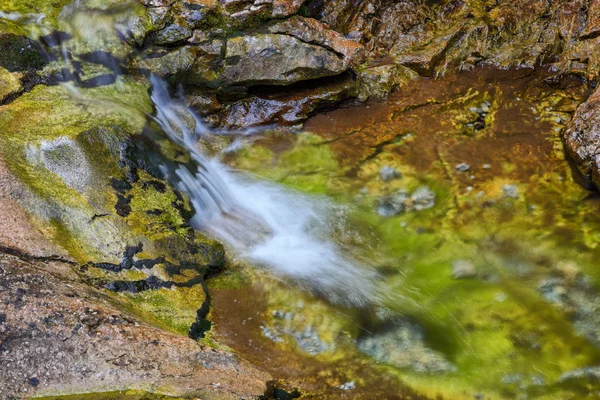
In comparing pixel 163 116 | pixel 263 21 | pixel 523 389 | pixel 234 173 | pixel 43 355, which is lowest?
pixel 523 389

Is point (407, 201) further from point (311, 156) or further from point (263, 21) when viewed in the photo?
point (263, 21)

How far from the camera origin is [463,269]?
5012 mm

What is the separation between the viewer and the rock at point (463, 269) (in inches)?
195

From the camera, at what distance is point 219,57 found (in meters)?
6.59

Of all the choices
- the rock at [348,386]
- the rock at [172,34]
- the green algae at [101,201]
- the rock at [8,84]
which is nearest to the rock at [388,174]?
the green algae at [101,201]

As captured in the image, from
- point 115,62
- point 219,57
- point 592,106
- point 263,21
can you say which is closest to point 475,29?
point 592,106

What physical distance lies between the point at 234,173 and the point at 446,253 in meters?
2.78

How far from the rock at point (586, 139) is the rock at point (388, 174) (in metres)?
2.04

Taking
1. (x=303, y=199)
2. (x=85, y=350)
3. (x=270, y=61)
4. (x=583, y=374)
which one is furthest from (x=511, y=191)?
(x=85, y=350)

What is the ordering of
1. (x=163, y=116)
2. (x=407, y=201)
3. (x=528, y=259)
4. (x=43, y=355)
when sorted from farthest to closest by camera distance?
(x=163, y=116) < (x=407, y=201) < (x=528, y=259) < (x=43, y=355)

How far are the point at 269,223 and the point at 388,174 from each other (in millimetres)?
1615

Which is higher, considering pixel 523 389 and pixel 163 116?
pixel 163 116

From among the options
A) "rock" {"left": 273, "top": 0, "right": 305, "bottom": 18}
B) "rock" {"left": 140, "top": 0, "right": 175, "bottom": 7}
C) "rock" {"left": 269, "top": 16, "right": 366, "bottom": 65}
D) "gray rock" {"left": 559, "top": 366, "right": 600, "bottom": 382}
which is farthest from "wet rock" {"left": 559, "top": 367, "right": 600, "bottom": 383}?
"rock" {"left": 140, "top": 0, "right": 175, "bottom": 7}

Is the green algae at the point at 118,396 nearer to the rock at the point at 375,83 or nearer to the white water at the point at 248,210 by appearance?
the white water at the point at 248,210
